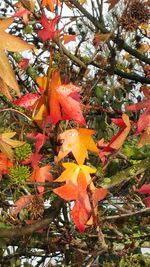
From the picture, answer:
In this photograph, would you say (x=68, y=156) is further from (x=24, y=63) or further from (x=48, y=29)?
(x=24, y=63)

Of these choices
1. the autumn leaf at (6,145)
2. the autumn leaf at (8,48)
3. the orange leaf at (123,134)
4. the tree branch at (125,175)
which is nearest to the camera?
the autumn leaf at (8,48)

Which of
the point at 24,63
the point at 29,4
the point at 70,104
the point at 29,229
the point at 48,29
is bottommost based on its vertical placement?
the point at 29,229

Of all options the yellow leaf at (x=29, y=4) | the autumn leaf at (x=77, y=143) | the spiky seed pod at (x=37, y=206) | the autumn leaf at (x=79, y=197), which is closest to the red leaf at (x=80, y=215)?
the autumn leaf at (x=79, y=197)

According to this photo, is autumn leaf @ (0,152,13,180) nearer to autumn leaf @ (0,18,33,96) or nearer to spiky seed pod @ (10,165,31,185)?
spiky seed pod @ (10,165,31,185)

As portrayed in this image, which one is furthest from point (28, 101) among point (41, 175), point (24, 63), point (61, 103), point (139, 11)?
point (24, 63)

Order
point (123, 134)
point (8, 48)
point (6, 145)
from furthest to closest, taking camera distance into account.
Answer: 1. point (123, 134)
2. point (6, 145)
3. point (8, 48)

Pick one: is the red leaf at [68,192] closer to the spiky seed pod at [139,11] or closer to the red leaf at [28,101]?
the red leaf at [28,101]

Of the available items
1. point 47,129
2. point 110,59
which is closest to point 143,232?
point 110,59
